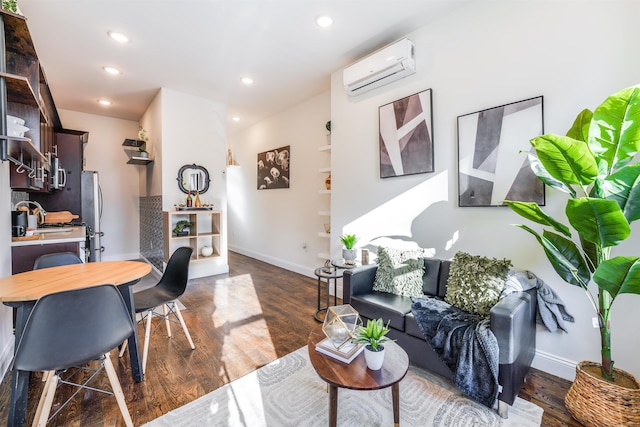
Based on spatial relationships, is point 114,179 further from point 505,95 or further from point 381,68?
point 505,95

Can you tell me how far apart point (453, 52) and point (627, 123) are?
1.59 meters

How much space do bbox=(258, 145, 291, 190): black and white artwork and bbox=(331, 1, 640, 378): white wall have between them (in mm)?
2106

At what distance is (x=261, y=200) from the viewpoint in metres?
5.85

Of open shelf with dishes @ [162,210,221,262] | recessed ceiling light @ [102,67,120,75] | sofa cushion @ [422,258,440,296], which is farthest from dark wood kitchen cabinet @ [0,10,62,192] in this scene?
sofa cushion @ [422,258,440,296]

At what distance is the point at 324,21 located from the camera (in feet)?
8.79

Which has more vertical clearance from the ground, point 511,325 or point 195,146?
point 195,146

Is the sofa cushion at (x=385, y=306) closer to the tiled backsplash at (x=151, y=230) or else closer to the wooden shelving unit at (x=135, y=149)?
the tiled backsplash at (x=151, y=230)

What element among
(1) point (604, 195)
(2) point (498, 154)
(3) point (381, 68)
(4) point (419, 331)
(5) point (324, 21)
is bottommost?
(4) point (419, 331)

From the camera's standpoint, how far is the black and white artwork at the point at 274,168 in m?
5.11

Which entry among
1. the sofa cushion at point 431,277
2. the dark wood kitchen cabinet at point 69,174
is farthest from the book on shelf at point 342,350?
the dark wood kitchen cabinet at point 69,174

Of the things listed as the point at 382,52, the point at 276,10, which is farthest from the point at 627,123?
the point at 276,10

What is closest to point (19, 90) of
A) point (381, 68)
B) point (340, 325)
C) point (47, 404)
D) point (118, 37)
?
point (118, 37)

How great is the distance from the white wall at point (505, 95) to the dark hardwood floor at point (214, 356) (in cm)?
66

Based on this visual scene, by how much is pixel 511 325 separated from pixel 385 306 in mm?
838
